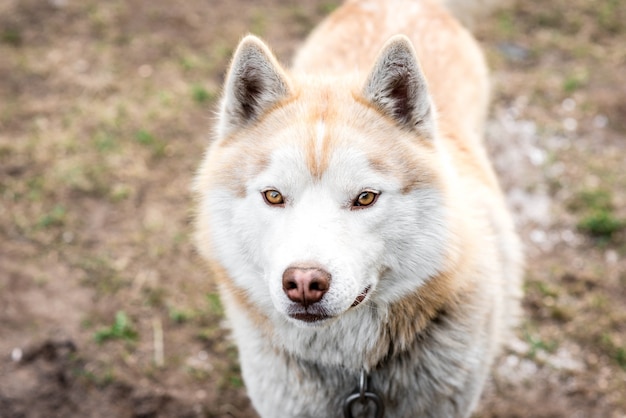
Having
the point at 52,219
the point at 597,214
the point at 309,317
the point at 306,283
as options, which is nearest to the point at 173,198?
the point at 52,219

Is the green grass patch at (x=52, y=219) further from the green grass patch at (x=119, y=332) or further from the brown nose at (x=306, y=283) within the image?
the brown nose at (x=306, y=283)

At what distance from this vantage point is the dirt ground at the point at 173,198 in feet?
13.1

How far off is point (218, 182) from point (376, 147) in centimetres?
70

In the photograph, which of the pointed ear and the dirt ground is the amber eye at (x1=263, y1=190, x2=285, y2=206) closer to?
the pointed ear

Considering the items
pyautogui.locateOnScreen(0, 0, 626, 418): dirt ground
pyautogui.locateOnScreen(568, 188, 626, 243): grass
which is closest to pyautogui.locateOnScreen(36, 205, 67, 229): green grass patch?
pyautogui.locateOnScreen(0, 0, 626, 418): dirt ground

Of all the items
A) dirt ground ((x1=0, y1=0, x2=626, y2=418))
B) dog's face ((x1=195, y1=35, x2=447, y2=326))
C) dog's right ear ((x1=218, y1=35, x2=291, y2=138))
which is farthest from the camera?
dirt ground ((x1=0, y1=0, x2=626, y2=418))

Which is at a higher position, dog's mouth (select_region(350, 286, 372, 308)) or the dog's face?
the dog's face

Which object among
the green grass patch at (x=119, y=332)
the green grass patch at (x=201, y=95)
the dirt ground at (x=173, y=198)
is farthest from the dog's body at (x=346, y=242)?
the green grass patch at (x=201, y=95)

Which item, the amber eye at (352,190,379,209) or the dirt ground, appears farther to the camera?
the dirt ground

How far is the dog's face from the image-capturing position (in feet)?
7.80

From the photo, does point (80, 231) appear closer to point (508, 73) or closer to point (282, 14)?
point (282, 14)

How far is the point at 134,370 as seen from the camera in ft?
13.3

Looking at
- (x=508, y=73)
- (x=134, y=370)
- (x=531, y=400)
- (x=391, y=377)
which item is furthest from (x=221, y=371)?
(x=508, y=73)

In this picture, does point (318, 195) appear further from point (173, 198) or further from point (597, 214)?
point (597, 214)
